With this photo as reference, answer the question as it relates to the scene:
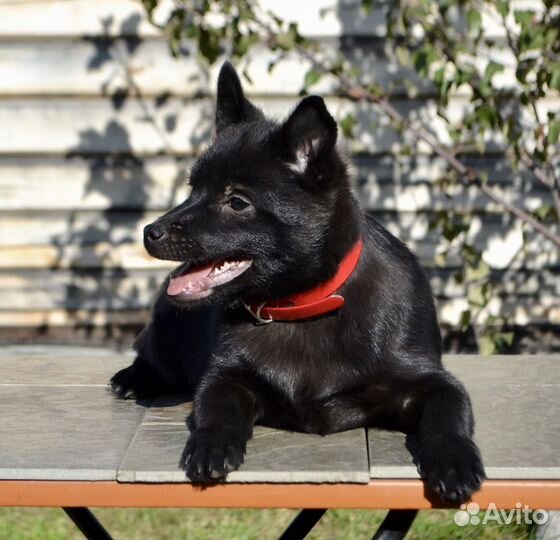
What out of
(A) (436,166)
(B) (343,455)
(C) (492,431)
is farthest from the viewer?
(A) (436,166)

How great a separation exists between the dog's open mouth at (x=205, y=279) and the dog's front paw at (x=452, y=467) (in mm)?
634

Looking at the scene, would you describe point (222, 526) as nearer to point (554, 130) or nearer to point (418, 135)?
point (418, 135)

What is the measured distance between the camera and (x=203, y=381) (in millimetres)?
2639

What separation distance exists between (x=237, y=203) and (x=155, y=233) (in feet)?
0.70

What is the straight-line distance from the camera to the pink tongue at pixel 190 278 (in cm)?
261

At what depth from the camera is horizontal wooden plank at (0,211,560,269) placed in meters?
4.84

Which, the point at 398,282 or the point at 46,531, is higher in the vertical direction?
the point at 398,282

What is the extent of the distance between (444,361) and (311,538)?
75 centimetres

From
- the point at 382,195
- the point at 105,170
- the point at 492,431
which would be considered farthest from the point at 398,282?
the point at 105,170

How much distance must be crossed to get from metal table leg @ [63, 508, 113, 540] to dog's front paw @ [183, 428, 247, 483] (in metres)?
0.37

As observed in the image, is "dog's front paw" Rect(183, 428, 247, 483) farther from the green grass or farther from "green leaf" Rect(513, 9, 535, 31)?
"green leaf" Rect(513, 9, 535, 31)

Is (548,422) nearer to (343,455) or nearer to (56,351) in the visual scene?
(343,455)

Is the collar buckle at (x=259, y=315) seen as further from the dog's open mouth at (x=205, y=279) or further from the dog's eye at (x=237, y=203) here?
the dog's eye at (x=237, y=203)

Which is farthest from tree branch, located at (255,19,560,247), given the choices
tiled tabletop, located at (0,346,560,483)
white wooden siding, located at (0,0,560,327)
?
tiled tabletop, located at (0,346,560,483)
